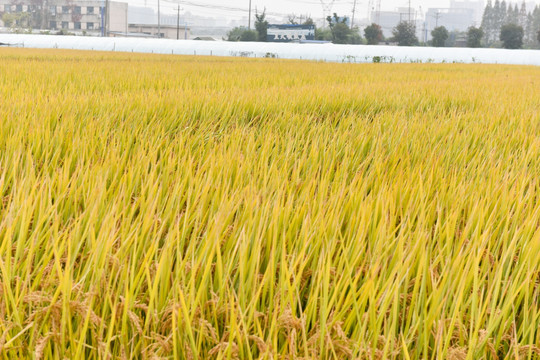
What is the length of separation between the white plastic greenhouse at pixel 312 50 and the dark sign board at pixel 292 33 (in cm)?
1490

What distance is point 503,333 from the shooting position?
0.77 meters

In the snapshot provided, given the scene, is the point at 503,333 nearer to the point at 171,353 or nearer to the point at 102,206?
the point at 171,353

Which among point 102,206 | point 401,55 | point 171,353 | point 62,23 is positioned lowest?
point 171,353

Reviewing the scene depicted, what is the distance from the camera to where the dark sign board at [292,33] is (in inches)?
1603

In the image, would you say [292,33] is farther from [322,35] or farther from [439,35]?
[439,35]

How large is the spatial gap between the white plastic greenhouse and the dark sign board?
1490 centimetres

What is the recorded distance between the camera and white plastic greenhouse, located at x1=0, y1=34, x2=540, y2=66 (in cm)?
2328

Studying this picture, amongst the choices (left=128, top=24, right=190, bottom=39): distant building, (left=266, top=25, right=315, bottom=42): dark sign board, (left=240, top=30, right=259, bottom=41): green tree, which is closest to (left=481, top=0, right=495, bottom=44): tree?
(left=128, top=24, right=190, bottom=39): distant building

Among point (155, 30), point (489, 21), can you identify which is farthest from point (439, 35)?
point (489, 21)

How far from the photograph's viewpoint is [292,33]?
41812 mm

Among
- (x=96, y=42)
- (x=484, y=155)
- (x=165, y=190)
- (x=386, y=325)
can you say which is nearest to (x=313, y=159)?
(x=165, y=190)

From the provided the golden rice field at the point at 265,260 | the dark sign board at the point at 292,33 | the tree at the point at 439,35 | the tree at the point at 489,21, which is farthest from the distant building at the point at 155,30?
the golden rice field at the point at 265,260

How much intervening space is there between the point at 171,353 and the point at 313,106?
280 centimetres

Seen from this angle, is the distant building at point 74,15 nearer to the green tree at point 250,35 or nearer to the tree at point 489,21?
the green tree at point 250,35
